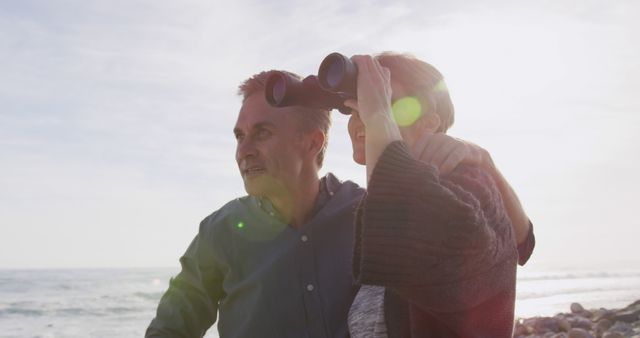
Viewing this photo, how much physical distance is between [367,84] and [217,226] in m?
1.53

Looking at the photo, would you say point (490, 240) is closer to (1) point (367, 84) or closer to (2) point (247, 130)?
(1) point (367, 84)

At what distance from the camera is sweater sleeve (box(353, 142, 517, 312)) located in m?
1.45

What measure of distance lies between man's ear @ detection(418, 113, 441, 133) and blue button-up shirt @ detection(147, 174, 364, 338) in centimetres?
98

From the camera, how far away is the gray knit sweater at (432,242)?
57.1 inches

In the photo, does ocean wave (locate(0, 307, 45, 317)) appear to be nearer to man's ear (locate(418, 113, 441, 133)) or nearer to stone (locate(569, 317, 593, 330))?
stone (locate(569, 317, 593, 330))

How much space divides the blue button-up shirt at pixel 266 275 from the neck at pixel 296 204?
4 cm

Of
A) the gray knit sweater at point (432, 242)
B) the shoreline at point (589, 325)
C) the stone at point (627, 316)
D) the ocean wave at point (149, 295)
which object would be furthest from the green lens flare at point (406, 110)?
the ocean wave at point (149, 295)

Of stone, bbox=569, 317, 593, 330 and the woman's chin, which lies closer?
the woman's chin

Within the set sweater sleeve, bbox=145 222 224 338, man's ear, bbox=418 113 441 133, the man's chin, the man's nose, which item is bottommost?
sweater sleeve, bbox=145 222 224 338

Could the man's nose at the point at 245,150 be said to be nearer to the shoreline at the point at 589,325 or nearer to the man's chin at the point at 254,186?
the man's chin at the point at 254,186

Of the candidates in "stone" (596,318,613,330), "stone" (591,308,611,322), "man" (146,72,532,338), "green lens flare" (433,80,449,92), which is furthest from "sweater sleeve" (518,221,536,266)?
"stone" (591,308,611,322)

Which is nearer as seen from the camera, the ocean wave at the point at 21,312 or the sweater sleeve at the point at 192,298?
the sweater sleeve at the point at 192,298

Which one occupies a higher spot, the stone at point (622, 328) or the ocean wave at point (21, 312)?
the ocean wave at point (21, 312)

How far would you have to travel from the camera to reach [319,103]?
7.84ft
